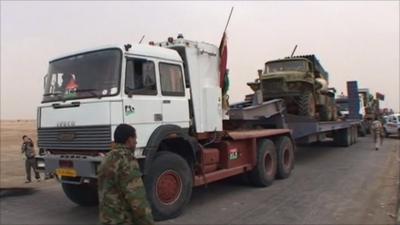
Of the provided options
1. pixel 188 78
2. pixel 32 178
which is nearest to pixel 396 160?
pixel 188 78

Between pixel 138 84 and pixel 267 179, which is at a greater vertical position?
pixel 138 84

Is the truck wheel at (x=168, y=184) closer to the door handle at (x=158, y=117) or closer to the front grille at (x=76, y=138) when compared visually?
the door handle at (x=158, y=117)

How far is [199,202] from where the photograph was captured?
Result: 10.1 metres

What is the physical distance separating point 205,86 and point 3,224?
4.58m

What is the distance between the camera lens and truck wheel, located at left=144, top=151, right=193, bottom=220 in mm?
8328

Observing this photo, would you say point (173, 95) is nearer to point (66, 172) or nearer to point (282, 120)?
point (66, 172)

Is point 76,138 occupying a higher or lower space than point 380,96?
Result: lower

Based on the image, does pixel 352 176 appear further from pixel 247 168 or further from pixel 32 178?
pixel 32 178

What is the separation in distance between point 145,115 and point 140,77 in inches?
26.0

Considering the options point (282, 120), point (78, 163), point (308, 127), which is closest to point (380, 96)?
point (308, 127)

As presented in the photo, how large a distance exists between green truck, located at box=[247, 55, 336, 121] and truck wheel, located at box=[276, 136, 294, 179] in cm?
258

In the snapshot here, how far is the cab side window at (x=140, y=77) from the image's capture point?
8.34 metres

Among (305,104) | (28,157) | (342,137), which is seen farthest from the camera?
(342,137)

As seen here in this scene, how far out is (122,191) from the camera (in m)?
4.20
